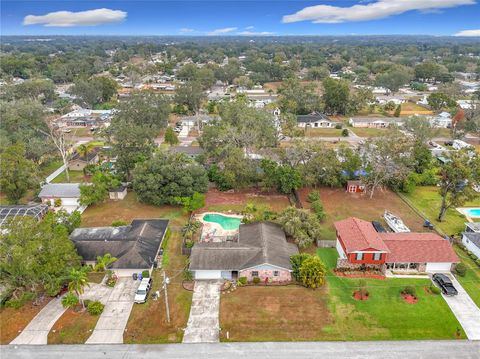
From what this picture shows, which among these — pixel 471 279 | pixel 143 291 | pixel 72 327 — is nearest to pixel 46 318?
pixel 72 327

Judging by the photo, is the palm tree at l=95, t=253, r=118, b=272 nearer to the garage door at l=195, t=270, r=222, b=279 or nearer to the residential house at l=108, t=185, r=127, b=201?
the garage door at l=195, t=270, r=222, b=279

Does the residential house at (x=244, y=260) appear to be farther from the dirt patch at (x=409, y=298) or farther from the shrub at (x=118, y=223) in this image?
the shrub at (x=118, y=223)

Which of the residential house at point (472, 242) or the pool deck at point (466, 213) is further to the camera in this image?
the pool deck at point (466, 213)

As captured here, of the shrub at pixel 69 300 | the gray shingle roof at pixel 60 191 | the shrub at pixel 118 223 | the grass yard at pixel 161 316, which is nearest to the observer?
the grass yard at pixel 161 316

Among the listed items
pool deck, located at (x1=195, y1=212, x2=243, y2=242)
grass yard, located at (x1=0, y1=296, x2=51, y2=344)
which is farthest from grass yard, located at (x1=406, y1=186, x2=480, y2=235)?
grass yard, located at (x1=0, y1=296, x2=51, y2=344)

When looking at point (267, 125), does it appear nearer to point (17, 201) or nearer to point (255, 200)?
point (255, 200)

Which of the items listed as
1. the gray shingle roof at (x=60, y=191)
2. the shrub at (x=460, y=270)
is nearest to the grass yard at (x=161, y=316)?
the gray shingle roof at (x=60, y=191)

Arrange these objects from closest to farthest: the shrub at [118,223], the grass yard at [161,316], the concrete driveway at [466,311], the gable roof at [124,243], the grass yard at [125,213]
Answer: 1. the grass yard at [161,316]
2. the concrete driveway at [466,311]
3. the gable roof at [124,243]
4. the shrub at [118,223]
5. the grass yard at [125,213]

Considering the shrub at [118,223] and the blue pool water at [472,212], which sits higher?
the shrub at [118,223]
